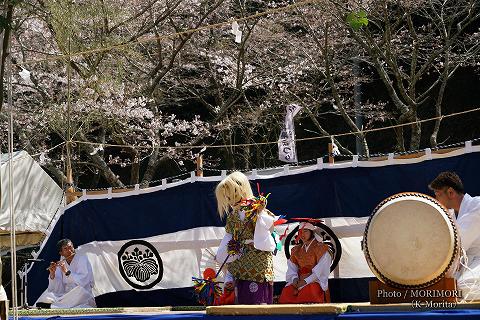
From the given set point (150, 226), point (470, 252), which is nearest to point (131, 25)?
point (150, 226)

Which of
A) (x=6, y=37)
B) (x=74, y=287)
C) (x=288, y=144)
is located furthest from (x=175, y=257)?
(x=6, y=37)

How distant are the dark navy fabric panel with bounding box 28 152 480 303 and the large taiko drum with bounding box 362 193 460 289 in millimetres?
2630

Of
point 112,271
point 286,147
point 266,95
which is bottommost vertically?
point 112,271

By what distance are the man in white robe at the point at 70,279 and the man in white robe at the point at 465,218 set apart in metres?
4.21

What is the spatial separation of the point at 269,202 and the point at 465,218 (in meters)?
2.94

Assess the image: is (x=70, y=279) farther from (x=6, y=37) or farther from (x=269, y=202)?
(x=6, y=37)

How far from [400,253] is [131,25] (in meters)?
9.48

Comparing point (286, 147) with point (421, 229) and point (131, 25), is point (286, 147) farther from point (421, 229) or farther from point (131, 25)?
point (421, 229)

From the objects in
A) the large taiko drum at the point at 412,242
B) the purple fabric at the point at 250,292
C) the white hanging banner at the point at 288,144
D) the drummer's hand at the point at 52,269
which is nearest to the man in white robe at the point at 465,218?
the large taiko drum at the point at 412,242

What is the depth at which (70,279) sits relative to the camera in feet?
25.8

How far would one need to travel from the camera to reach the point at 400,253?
12.6 feet

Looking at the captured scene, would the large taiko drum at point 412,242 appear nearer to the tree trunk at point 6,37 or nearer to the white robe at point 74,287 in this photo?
the tree trunk at point 6,37

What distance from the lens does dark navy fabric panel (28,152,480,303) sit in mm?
6645

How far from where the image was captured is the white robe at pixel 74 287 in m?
7.79
